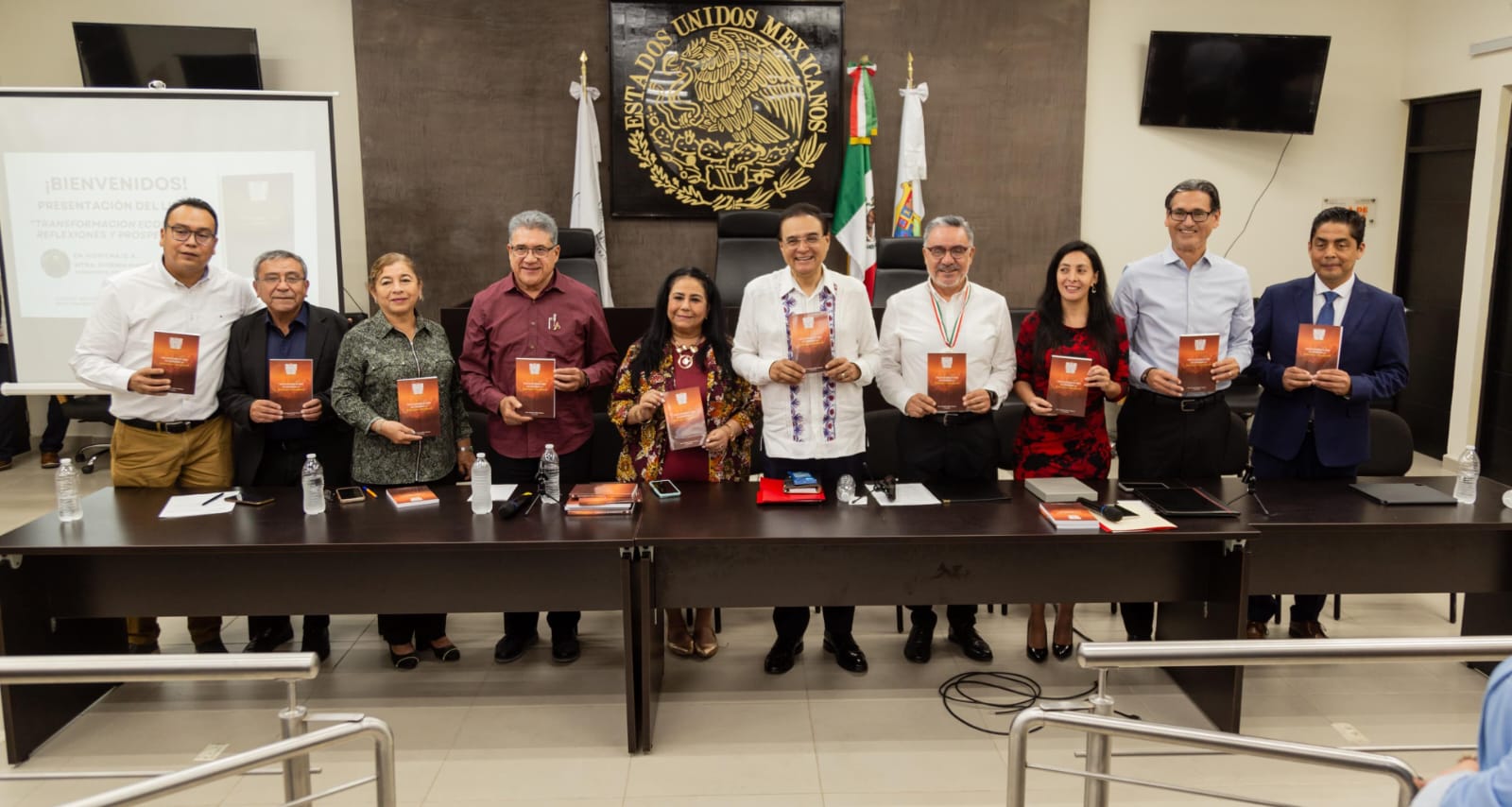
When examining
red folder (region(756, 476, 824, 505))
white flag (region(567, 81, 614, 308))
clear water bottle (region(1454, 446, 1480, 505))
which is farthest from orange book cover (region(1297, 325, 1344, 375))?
white flag (region(567, 81, 614, 308))

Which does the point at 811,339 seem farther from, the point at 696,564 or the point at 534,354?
the point at 534,354

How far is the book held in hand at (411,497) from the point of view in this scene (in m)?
3.09

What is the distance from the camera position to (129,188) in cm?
570

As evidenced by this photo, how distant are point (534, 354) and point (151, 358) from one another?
4.24 ft

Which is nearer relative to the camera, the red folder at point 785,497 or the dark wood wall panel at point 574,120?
the red folder at point 785,497

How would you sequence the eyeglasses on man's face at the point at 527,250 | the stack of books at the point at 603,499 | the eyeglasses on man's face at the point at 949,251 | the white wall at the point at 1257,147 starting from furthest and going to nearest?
the white wall at the point at 1257,147
the eyeglasses on man's face at the point at 527,250
the eyeglasses on man's face at the point at 949,251
the stack of books at the point at 603,499

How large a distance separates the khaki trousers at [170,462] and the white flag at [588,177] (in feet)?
11.5

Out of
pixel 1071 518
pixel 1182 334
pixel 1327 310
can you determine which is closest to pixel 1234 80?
pixel 1327 310

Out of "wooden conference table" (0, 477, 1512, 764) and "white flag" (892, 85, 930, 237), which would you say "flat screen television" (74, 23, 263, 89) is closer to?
"white flag" (892, 85, 930, 237)

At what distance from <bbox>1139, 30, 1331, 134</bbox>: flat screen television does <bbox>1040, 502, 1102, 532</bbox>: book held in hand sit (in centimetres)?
508

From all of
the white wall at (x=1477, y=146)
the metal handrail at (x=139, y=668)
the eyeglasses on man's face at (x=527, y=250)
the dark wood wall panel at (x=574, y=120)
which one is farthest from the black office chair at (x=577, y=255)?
the white wall at (x=1477, y=146)

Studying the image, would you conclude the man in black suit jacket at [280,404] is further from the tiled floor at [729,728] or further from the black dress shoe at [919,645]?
the black dress shoe at [919,645]

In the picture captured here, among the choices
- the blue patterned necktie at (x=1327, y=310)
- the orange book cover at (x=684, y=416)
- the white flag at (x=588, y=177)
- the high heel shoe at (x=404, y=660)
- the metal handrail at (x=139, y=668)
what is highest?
the white flag at (x=588, y=177)

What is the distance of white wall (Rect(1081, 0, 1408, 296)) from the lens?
7074mm
